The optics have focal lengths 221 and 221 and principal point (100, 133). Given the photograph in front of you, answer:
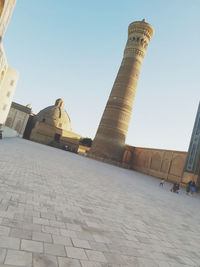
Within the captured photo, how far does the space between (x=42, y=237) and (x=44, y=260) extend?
39 centimetres

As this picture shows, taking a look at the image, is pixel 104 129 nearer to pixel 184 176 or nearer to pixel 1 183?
pixel 184 176

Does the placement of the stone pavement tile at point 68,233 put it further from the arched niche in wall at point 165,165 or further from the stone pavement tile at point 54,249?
the arched niche in wall at point 165,165

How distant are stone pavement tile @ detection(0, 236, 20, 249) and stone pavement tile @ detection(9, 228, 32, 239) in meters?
0.07

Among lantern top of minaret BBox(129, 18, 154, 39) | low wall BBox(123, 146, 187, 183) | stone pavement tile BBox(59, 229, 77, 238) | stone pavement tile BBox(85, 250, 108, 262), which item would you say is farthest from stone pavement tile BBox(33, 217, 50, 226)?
lantern top of minaret BBox(129, 18, 154, 39)

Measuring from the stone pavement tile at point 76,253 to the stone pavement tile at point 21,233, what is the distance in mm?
368

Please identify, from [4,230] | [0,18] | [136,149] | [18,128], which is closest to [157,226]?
[4,230]

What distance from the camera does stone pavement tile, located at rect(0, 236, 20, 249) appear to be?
1695 mm

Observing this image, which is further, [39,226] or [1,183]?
[1,183]

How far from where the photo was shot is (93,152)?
85.9 ft

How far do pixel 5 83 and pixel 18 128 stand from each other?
11372mm

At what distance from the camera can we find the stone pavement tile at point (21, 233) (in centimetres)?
191

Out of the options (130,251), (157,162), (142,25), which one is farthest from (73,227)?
(142,25)

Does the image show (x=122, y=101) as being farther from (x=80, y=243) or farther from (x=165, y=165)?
(x=80, y=243)

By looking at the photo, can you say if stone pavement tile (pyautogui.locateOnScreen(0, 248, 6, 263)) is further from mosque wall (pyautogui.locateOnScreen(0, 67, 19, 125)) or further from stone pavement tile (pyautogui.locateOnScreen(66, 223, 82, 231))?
mosque wall (pyautogui.locateOnScreen(0, 67, 19, 125))
